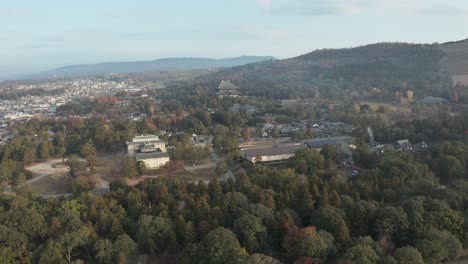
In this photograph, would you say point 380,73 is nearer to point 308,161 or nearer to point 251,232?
point 308,161

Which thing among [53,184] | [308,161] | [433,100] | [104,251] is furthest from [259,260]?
[433,100]

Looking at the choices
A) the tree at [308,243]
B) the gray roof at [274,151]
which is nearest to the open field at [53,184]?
the gray roof at [274,151]

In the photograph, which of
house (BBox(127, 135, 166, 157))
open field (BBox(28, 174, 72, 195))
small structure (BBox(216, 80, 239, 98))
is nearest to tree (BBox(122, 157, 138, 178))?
open field (BBox(28, 174, 72, 195))

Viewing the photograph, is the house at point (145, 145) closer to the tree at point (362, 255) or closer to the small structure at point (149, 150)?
the small structure at point (149, 150)

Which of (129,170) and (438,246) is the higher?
(438,246)

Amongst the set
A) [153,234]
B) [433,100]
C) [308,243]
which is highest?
[433,100]

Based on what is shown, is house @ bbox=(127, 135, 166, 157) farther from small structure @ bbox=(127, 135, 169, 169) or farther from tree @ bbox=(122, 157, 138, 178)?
tree @ bbox=(122, 157, 138, 178)
